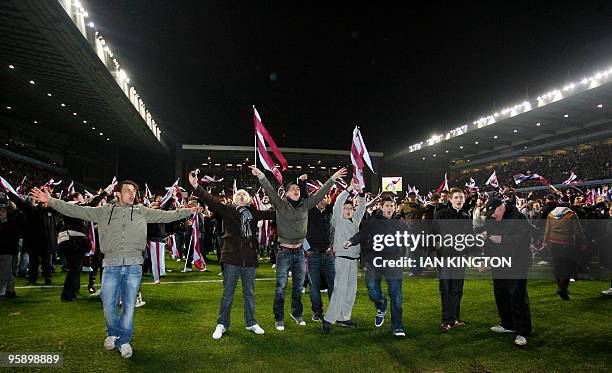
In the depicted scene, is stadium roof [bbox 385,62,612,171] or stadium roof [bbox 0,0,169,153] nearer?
stadium roof [bbox 0,0,169,153]

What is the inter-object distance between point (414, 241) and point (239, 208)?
6.61 m

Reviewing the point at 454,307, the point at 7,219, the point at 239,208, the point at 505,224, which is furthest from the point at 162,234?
the point at 505,224

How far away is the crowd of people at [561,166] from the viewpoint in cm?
3306

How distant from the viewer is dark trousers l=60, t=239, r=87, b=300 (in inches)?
311

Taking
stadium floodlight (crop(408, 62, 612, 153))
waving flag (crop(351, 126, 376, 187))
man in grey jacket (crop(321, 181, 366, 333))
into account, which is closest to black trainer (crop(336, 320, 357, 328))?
man in grey jacket (crop(321, 181, 366, 333))

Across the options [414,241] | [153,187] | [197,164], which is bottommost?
[414,241]

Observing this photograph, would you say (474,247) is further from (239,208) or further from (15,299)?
(15,299)

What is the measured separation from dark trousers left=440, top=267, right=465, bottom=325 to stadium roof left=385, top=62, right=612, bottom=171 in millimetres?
22979

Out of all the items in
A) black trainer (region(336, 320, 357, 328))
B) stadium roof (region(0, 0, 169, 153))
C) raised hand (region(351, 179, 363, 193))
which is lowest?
black trainer (region(336, 320, 357, 328))

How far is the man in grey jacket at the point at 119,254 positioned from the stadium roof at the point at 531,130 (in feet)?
85.9

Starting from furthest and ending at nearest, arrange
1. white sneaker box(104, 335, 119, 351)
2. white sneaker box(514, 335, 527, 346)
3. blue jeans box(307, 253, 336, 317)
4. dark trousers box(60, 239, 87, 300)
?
dark trousers box(60, 239, 87, 300)
blue jeans box(307, 253, 336, 317)
white sneaker box(514, 335, 527, 346)
white sneaker box(104, 335, 119, 351)

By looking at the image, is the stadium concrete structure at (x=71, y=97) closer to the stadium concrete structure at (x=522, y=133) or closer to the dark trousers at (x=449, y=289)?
the dark trousers at (x=449, y=289)

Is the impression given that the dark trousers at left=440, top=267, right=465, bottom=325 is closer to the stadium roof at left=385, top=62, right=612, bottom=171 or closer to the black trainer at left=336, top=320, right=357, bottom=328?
the black trainer at left=336, top=320, right=357, bottom=328

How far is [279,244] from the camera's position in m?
6.37
